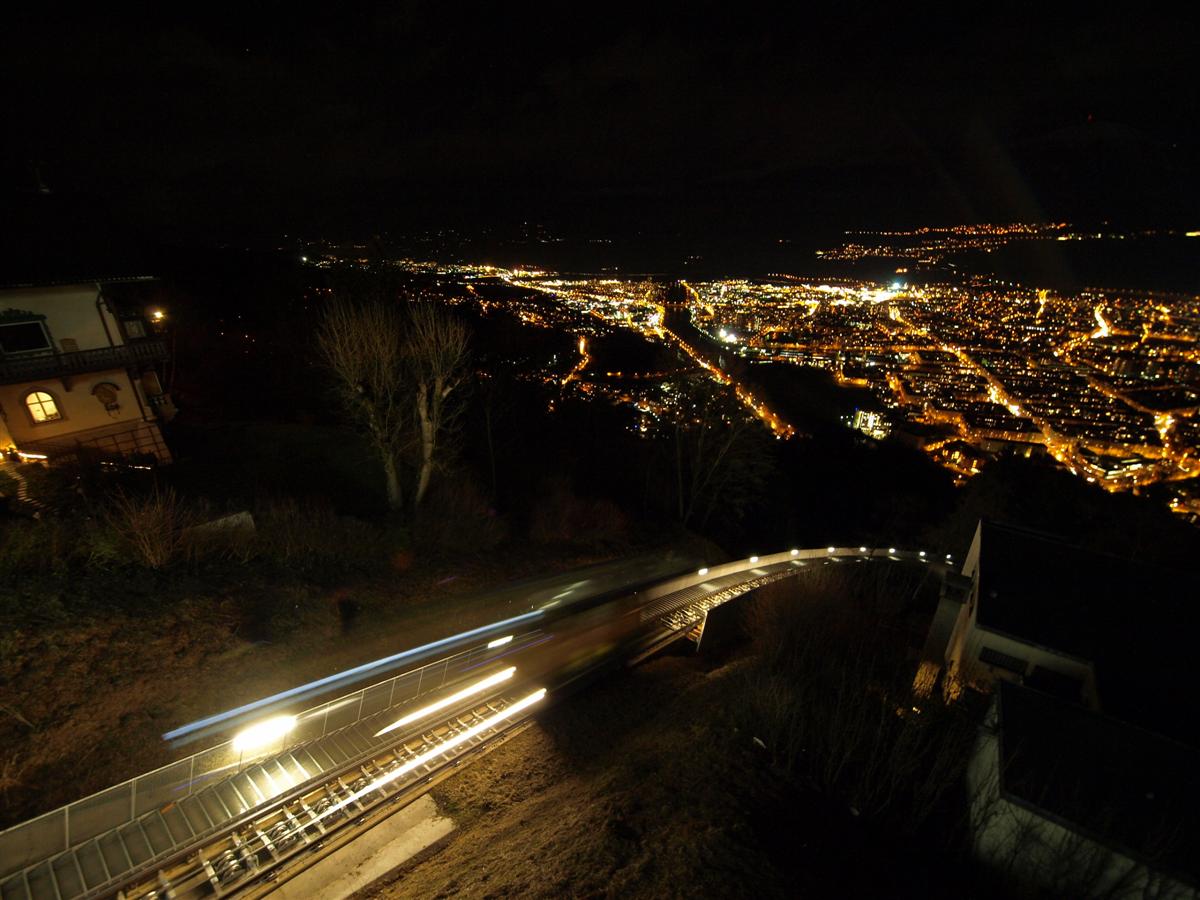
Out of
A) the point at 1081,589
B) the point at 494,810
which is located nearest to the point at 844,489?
the point at 1081,589

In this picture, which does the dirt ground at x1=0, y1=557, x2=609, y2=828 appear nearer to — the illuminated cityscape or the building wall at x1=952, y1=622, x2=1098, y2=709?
the building wall at x1=952, y1=622, x2=1098, y2=709

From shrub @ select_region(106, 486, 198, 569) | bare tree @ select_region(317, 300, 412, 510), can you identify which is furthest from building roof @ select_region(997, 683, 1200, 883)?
bare tree @ select_region(317, 300, 412, 510)

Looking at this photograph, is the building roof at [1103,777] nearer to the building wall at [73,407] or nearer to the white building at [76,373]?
the white building at [76,373]

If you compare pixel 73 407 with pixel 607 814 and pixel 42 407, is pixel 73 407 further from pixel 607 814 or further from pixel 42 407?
pixel 607 814

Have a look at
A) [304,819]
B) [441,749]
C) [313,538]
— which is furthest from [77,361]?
[441,749]

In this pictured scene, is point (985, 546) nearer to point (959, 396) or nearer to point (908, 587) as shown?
point (908, 587)

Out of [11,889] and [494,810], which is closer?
[11,889]
